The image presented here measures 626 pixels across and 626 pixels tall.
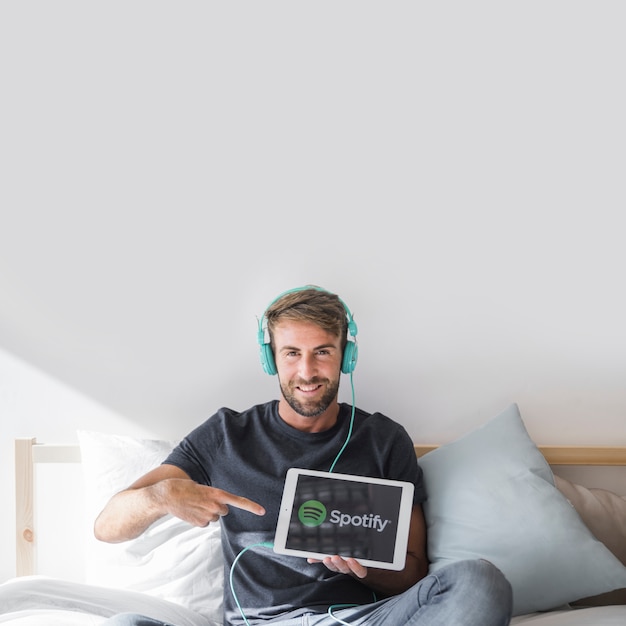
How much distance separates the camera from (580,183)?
2113mm

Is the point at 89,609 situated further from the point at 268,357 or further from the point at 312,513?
the point at 268,357

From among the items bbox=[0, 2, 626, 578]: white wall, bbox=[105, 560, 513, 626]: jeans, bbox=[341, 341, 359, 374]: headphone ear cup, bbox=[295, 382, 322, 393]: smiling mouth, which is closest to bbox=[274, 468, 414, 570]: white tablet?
bbox=[105, 560, 513, 626]: jeans

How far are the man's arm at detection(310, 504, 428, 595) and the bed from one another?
0.10 feet

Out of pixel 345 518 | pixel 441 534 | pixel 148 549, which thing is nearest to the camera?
pixel 345 518

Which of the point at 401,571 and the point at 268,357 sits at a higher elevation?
the point at 268,357

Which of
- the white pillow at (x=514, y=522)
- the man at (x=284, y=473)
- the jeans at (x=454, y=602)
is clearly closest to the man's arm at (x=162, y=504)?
the man at (x=284, y=473)

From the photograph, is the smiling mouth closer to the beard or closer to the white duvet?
the beard

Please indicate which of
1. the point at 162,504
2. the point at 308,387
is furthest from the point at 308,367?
the point at 162,504

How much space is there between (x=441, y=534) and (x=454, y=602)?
48cm

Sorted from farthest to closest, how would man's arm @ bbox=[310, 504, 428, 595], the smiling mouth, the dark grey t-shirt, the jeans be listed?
the smiling mouth
the dark grey t-shirt
man's arm @ bbox=[310, 504, 428, 595]
the jeans

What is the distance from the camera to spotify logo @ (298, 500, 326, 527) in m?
1.63

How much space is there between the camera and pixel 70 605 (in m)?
1.67

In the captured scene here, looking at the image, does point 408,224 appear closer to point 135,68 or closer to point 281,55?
point 281,55

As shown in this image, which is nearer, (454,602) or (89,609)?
(454,602)
